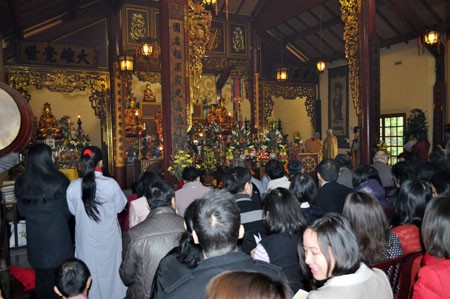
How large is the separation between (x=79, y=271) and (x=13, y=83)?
8049mm

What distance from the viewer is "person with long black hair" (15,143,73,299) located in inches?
98.3

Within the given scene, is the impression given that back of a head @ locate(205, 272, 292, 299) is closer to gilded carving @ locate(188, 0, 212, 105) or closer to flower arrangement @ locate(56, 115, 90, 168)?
gilded carving @ locate(188, 0, 212, 105)

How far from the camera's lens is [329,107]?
42.3 ft

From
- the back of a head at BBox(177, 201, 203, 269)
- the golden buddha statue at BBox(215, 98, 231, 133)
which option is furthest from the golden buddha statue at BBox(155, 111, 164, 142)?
the back of a head at BBox(177, 201, 203, 269)

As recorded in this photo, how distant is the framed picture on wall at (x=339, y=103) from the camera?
40.3 ft

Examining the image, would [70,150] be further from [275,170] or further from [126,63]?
[275,170]

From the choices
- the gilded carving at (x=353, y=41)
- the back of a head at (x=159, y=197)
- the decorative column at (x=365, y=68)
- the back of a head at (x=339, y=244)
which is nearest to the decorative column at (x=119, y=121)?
the gilded carving at (x=353, y=41)

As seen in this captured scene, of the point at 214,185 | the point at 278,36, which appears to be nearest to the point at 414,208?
the point at 214,185

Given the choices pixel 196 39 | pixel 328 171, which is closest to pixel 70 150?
pixel 196 39

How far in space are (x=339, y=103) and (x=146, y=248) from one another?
11616mm

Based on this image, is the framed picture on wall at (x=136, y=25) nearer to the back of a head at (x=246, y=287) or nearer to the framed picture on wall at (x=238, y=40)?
the framed picture on wall at (x=238, y=40)

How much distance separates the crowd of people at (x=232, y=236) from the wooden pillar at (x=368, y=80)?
337cm

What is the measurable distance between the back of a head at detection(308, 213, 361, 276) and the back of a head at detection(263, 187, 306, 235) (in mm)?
654

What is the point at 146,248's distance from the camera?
1.96 meters
